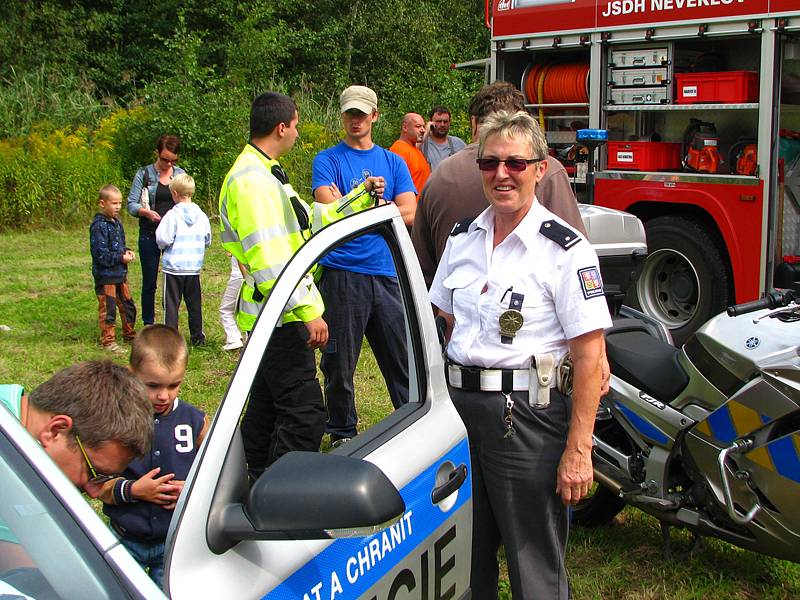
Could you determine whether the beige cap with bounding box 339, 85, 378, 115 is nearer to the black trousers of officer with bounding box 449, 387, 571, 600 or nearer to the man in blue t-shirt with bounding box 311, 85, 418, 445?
the man in blue t-shirt with bounding box 311, 85, 418, 445

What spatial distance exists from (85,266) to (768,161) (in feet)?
26.7

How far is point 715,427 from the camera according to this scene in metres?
3.53

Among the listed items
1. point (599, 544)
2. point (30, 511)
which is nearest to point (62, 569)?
point (30, 511)

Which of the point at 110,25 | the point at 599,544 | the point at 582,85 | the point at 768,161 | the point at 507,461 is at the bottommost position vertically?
the point at 599,544

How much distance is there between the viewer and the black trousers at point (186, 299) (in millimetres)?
7660

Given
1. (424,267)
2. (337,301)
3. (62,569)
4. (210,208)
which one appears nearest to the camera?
(62,569)

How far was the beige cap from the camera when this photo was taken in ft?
Result: 17.0

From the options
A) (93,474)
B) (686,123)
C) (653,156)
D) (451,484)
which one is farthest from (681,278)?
(93,474)

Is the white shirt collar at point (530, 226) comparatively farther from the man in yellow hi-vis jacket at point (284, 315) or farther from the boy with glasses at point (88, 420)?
the boy with glasses at point (88, 420)

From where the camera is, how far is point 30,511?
1.48 m

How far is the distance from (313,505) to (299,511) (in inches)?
1.0

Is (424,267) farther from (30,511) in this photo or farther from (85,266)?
(85,266)

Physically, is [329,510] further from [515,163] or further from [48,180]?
[48,180]

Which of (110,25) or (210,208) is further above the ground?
(110,25)
